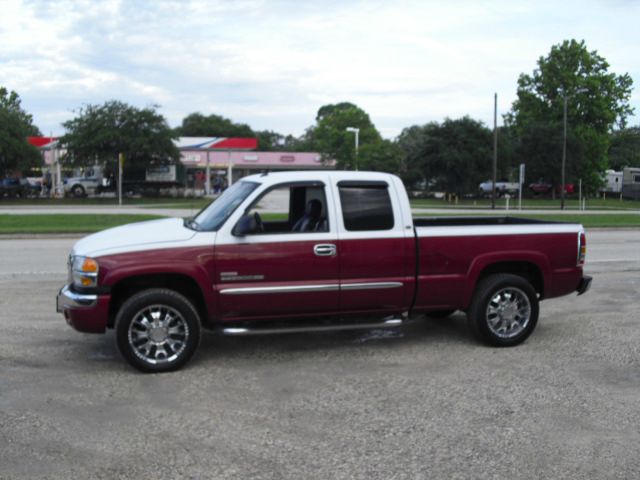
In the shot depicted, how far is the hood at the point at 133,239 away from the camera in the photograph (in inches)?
237

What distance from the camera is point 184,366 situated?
6.24 m

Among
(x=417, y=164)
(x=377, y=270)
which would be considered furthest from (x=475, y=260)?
(x=417, y=164)

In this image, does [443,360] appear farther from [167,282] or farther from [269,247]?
[167,282]

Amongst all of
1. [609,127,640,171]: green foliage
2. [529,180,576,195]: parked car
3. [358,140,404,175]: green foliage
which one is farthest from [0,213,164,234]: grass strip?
[609,127,640,171]: green foliage

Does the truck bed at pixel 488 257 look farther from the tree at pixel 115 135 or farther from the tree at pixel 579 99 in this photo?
the tree at pixel 579 99

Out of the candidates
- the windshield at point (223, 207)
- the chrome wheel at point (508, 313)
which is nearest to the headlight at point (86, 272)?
the windshield at point (223, 207)

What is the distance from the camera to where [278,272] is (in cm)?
629

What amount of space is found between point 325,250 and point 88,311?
220 centimetres

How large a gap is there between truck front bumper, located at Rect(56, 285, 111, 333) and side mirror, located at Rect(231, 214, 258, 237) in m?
1.27

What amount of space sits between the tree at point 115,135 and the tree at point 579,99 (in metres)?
→ 30.8

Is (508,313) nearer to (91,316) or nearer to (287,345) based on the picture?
(287,345)

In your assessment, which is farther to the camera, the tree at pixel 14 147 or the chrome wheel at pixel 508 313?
the tree at pixel 14 147

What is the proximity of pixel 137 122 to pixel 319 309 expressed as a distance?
40618 mm

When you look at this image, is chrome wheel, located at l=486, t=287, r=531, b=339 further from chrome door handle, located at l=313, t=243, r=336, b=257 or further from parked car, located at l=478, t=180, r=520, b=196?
parked car, located at l=478, t=180, r=520, b=196
